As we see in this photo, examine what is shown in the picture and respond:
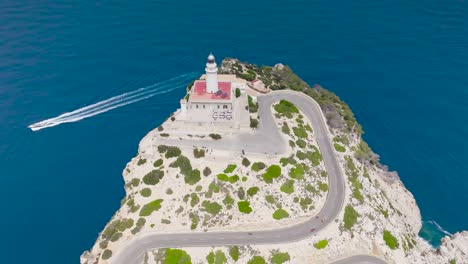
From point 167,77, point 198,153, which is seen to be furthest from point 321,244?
point 167,77

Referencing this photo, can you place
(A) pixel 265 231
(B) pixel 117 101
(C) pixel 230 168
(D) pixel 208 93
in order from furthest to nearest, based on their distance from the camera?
(B) pixel 117 101
(D) pixel 208 93
(C) pixel 230 168
(A) pixel 265 231

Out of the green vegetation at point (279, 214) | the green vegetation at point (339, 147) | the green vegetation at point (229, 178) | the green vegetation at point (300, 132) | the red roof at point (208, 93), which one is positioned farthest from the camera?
the red roof at point (208, 93)

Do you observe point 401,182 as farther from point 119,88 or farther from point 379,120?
point 119,88

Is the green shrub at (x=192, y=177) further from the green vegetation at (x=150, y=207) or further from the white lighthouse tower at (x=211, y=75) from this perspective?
the white lighthouse tower at (x=211, y=75)

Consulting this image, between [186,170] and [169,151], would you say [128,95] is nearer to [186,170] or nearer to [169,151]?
[169,151]

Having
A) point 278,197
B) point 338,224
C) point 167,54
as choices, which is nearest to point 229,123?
point 278,197

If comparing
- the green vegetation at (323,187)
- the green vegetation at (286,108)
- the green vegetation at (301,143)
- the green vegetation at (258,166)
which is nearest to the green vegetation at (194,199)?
the green vegetation at (258,166)
